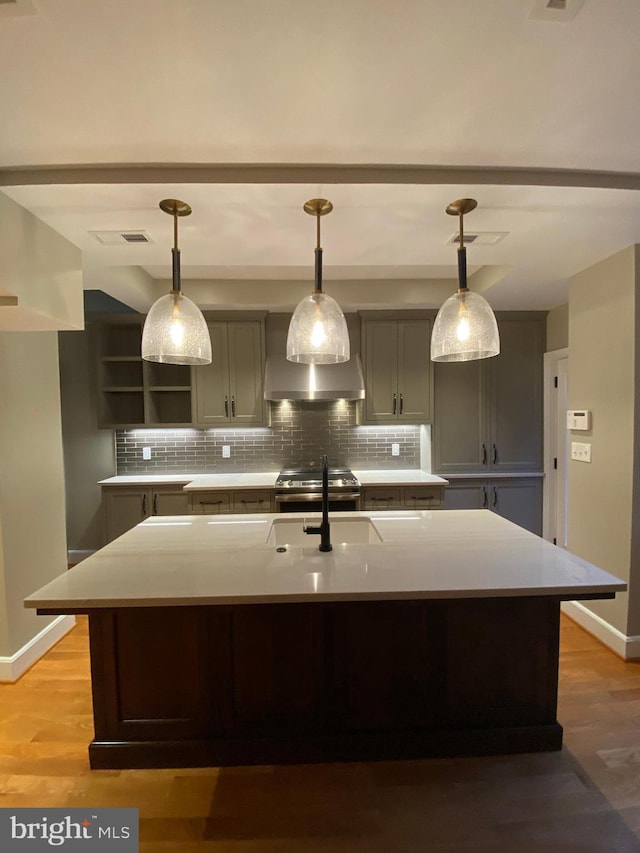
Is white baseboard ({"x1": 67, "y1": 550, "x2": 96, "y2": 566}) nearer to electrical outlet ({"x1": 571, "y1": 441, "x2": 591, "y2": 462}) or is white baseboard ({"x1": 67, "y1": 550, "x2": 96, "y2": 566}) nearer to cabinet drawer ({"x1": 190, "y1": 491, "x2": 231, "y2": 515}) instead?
cabinet drawer ({"x1": 190, "y1": 491, "x2": 231, "y2": 515})

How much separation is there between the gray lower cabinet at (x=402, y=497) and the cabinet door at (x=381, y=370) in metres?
0.70

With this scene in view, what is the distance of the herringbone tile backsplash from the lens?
381cm

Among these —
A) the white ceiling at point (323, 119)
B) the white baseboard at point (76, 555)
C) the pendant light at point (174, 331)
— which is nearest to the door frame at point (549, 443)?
the white ceiling at point (323, 119)

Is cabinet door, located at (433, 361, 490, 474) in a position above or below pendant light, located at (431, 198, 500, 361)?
below

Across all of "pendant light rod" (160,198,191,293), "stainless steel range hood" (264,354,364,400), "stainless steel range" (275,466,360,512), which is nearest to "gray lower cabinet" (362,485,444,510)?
"stainless steel range" (275,466,360,512)

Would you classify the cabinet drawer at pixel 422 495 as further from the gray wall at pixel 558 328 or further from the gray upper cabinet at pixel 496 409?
the gray wall at pixel 558 328

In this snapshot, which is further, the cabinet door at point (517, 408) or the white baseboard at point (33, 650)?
the cabinet door at point (517, 408)

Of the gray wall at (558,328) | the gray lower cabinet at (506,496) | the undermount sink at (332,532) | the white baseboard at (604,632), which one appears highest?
the gray wall at (558,328)

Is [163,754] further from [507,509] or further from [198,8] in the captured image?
[507,509]

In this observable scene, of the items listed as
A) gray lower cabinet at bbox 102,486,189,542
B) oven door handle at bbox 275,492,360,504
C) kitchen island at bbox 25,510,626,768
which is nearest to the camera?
kitchen island at bbox 25,510,626,768

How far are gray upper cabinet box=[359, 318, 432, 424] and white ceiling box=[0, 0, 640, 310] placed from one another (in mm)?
1413

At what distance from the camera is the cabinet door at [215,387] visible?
11.5 feet

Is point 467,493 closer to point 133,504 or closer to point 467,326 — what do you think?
point 467,326

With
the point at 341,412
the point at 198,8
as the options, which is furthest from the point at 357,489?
the point at 198,8
